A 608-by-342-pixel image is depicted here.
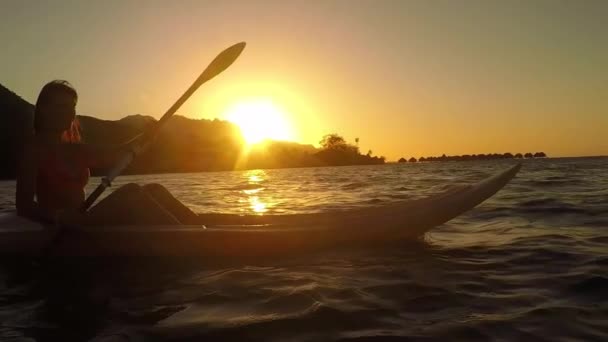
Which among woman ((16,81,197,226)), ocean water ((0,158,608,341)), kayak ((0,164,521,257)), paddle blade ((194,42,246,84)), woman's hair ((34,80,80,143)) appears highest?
paddle blade ((194,42,246,84))

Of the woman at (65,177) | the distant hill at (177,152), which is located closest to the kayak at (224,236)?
the woman at (65,177)

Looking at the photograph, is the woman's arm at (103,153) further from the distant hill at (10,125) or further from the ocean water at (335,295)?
the distant hill at (10,125)

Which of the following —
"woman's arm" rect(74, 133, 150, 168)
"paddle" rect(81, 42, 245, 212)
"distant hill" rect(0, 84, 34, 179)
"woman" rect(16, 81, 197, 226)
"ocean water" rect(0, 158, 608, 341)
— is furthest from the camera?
"distant hill" rect(0, 84, 34, 179)

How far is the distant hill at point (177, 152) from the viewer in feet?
249

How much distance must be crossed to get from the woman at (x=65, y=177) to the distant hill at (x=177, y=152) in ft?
159

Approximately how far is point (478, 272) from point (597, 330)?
1.50m

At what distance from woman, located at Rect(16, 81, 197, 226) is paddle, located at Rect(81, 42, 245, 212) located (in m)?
0.09

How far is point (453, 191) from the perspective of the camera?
6.25 m

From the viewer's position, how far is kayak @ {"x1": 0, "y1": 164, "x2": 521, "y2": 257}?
468 cm

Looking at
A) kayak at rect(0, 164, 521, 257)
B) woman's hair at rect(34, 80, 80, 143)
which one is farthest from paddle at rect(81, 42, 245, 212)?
woman's hair at rect(34, 80, 80, 143)

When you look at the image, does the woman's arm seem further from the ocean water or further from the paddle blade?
A: the paddle blade

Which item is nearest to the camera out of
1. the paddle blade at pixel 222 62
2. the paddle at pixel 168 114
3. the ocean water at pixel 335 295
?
the ocean water at pixel 335 295

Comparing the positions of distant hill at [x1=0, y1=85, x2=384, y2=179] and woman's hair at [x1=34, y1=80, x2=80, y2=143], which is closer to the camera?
woman's hair at [x1=34, y1=80, x2=80, y2=143]

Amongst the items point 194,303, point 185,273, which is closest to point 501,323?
point 194,303
